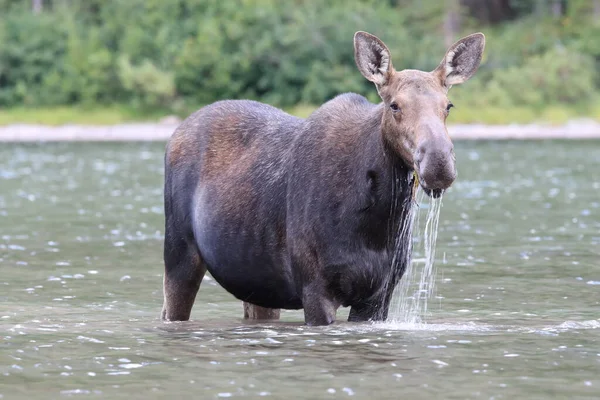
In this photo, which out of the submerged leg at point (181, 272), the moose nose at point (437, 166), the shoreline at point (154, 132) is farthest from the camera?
the shoreline at point (154, 132)

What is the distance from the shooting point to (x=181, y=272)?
1049cm

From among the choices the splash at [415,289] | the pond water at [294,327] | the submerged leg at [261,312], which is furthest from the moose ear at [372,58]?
the submerged leg at [261,312]

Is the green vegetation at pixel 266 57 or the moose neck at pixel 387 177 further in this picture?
the green vegetation at pixel 266 57

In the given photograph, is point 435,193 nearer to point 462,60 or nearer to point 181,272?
point 462,60

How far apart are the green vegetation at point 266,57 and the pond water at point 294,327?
26714 mm

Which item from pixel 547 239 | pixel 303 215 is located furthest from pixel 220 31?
pixel 303 215

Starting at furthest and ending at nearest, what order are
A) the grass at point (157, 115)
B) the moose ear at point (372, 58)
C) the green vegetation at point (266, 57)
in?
the green vegetation at point (266, 57) → the grass at point (157, 115) → the moose ear at point (372, 58)

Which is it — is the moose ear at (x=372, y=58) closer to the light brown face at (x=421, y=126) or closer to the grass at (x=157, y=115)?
the light brown face at (x=421, y=126)

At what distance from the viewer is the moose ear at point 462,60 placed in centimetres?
931

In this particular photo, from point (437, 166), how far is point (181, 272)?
10.2 ft

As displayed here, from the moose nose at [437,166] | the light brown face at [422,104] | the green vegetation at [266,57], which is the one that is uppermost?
the green vegetation at [266,57]

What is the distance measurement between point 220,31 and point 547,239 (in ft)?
118

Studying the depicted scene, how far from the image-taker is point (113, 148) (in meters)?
42.4

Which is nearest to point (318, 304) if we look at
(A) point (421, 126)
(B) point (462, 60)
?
(A) point (421, 126)
